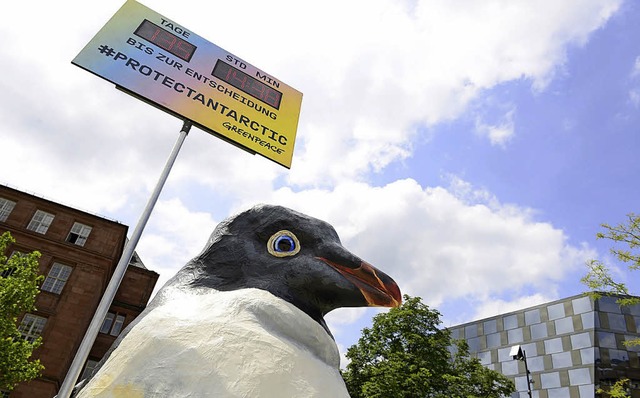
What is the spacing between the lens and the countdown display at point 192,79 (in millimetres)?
5406

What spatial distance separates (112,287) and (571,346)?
30511 millimetres

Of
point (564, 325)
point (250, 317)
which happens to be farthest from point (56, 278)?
point (564, 325)

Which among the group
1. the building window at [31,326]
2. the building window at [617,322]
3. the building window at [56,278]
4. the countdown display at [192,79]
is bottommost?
the countdown display at [192,79]

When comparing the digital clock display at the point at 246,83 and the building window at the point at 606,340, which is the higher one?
the building window at the point at 606,340

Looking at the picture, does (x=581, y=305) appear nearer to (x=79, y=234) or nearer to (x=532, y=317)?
(x=532, y=317)

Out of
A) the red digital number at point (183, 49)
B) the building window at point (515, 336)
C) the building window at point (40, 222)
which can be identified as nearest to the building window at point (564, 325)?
the building window at point (515, 336)

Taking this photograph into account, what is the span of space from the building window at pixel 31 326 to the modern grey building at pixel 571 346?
82.5 ft

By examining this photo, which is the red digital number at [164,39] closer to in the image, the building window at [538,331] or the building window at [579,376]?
the building window at [579,376]

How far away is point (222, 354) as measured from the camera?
2.74 meters

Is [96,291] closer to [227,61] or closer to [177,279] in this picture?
[227,61]

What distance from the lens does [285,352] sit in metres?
2.89

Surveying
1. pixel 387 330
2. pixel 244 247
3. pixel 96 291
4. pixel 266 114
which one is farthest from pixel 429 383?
pixel 96 291

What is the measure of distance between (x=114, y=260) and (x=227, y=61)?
23936mm

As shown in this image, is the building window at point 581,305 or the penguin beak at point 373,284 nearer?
the penguin beak at point 373,284
